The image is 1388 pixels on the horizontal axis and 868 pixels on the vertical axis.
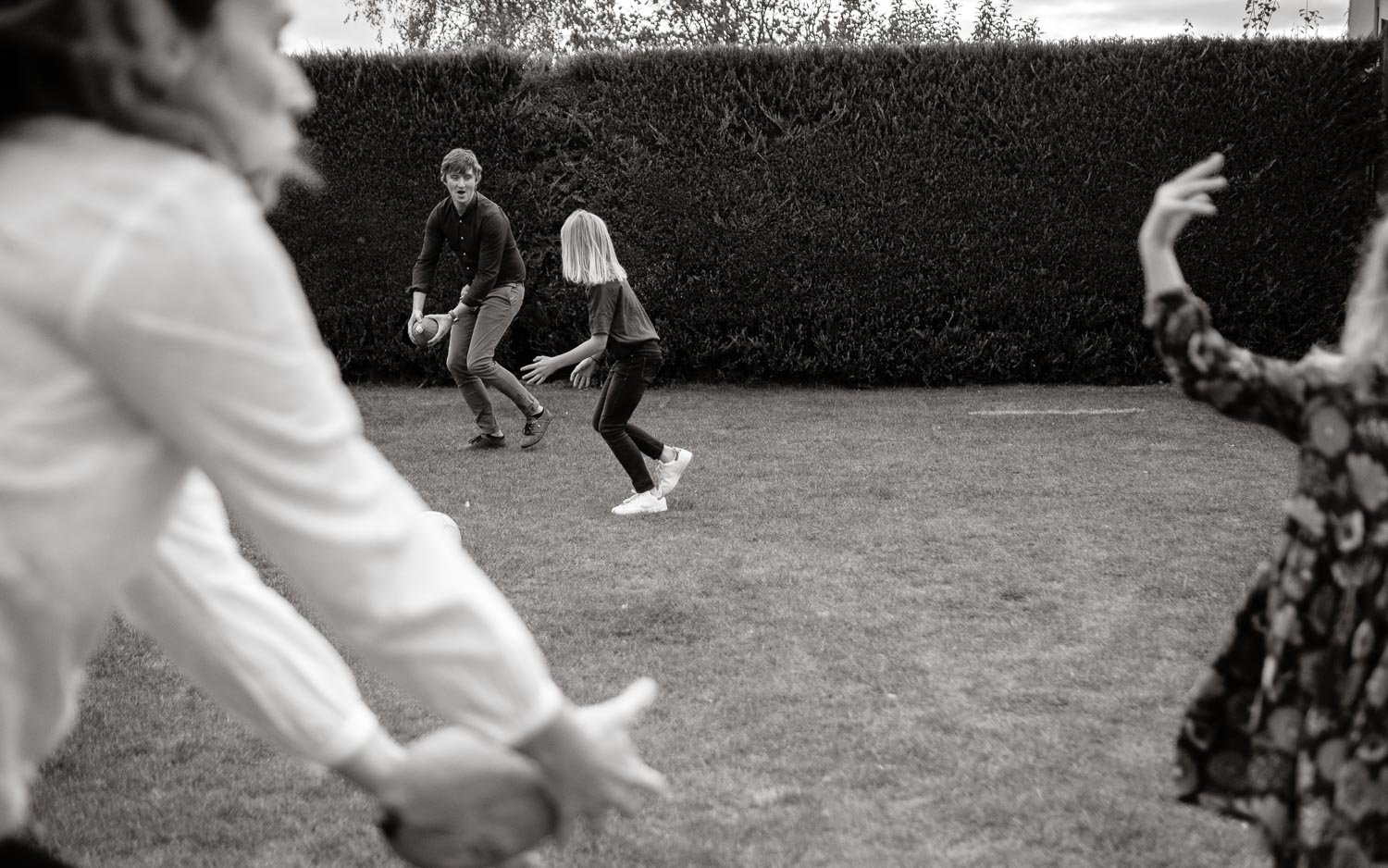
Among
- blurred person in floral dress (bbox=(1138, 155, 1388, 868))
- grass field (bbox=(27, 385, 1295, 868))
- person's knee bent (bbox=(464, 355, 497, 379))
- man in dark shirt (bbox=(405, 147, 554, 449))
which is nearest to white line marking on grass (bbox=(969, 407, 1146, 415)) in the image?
grass field (bbox=(27, 385, 1295, 868))

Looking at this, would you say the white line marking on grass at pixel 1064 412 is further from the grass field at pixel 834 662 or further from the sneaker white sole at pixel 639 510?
the sneaker white sole at pixel 639 510

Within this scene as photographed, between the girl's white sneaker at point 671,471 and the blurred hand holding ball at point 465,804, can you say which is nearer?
the blurred hand holding ball at point 465,804

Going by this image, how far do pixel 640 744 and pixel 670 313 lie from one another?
945cm

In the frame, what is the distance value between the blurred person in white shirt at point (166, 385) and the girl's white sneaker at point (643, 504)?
21.1 ft

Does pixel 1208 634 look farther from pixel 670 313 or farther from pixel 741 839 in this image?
pixel 670 313

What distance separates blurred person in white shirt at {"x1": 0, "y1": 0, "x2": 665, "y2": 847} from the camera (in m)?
1.00

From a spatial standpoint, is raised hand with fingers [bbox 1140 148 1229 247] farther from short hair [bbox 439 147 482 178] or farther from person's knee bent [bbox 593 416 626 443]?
short hair [bbox 439 147 482 178]

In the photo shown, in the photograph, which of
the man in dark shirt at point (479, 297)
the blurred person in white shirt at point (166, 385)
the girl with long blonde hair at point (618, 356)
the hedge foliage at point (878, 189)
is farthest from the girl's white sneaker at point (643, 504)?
the blurred person in white shirt at point (166, 385)

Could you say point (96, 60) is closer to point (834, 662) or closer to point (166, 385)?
point (166, 385)

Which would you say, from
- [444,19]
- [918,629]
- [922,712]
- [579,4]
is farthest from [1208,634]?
[444,19]

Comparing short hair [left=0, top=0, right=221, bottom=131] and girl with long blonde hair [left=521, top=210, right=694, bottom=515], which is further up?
short hair [left=0, top=0, right=221, bottom=131]

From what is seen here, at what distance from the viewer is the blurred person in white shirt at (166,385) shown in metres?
1.00

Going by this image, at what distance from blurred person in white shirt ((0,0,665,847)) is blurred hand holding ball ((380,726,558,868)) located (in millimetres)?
42

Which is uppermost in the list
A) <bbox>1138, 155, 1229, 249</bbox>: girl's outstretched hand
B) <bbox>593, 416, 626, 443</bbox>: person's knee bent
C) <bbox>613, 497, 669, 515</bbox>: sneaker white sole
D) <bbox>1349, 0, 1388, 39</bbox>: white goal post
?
<bbox>1349, 0, 1388, 39</bbox>: white goal post
